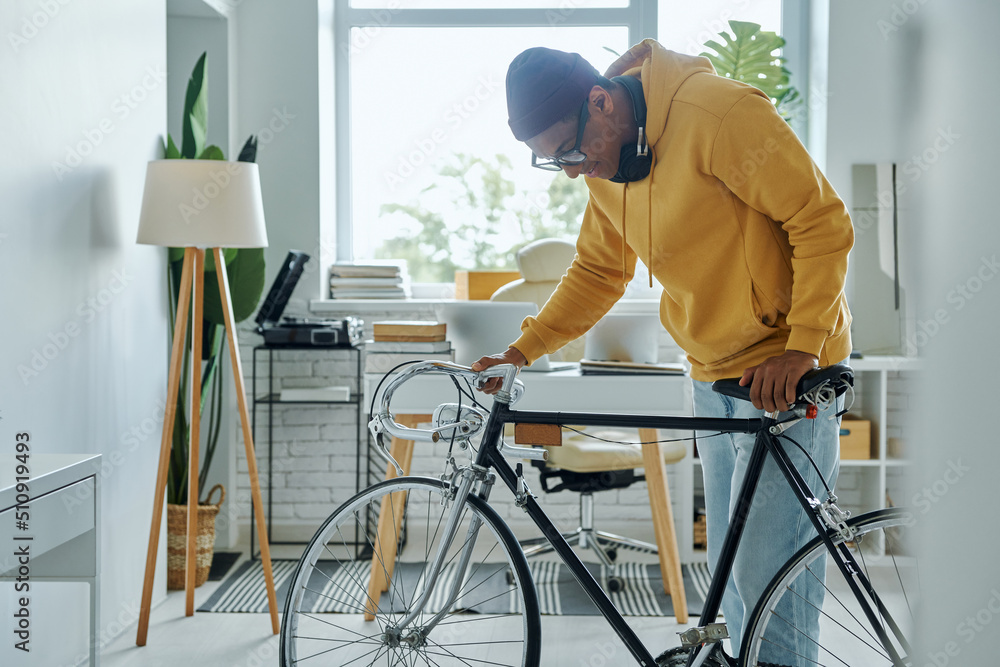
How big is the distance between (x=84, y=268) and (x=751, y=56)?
8.36ft

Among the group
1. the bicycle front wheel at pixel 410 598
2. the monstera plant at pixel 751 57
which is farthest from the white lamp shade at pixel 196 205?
the monstera plant at pixel 751 57

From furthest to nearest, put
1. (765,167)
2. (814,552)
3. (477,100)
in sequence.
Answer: (477,100)
(814,552)
(765,167)

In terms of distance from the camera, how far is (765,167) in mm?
1235

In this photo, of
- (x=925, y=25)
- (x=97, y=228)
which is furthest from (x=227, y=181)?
(x=925, y=25)

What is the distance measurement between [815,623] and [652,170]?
826mm

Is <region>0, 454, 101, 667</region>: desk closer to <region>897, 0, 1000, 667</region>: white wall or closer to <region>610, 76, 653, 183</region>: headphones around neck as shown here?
<region>610, 76, 653, 183</region>: headphones around neck

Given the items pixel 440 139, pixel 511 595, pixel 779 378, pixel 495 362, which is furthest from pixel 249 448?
pixel 440 139

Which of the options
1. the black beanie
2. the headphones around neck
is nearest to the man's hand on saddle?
the headphones around neck

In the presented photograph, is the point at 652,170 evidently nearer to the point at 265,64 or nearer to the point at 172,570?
→ the point at 172,570

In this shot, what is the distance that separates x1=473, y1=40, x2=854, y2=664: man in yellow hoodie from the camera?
124 cm

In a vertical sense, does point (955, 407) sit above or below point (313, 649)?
above

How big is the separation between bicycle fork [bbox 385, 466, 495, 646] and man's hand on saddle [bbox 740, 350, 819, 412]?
0.53 m

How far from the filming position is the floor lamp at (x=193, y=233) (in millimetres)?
2402

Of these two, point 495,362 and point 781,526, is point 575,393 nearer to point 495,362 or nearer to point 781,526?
point 495,362
